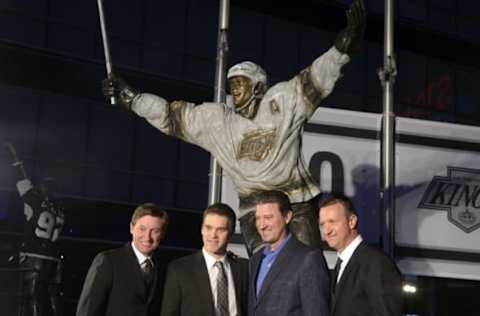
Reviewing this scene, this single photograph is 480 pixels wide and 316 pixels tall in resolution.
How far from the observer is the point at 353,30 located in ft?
13.3

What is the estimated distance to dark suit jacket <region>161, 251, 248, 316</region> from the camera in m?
3.33

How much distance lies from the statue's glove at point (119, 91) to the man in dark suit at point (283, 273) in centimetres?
163

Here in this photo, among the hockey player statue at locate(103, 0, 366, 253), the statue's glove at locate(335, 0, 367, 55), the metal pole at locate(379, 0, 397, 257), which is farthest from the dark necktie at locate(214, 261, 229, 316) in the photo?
the metal pole at locate(379, 0, 397, 257)

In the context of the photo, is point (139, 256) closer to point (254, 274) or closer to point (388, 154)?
point (254, 274)

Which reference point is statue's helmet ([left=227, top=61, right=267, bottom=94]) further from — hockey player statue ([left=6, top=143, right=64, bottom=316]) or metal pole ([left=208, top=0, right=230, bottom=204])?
hockey player statue ([left=6, top=143, right=64, bottom=316])

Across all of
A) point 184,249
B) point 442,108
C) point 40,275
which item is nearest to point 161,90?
point 184,249

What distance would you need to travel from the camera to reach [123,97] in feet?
15.4

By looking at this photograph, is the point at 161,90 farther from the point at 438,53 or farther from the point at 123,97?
the point at 123,97

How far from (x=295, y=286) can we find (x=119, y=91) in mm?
2110

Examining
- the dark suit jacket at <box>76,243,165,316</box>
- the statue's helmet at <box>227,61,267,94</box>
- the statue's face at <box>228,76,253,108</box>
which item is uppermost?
the statue's helmet at <box>227,61,267,94</box>

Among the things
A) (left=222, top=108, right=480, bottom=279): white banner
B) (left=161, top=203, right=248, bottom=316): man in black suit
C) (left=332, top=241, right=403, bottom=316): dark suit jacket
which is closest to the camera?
(left=332, top=241, right=403, bottom=316): dark suit jacket

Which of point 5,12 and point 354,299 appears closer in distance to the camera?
point 354,299

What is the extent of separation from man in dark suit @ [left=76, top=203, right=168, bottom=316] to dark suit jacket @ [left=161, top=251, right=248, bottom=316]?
0.34 feet

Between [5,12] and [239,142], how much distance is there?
16.1m
